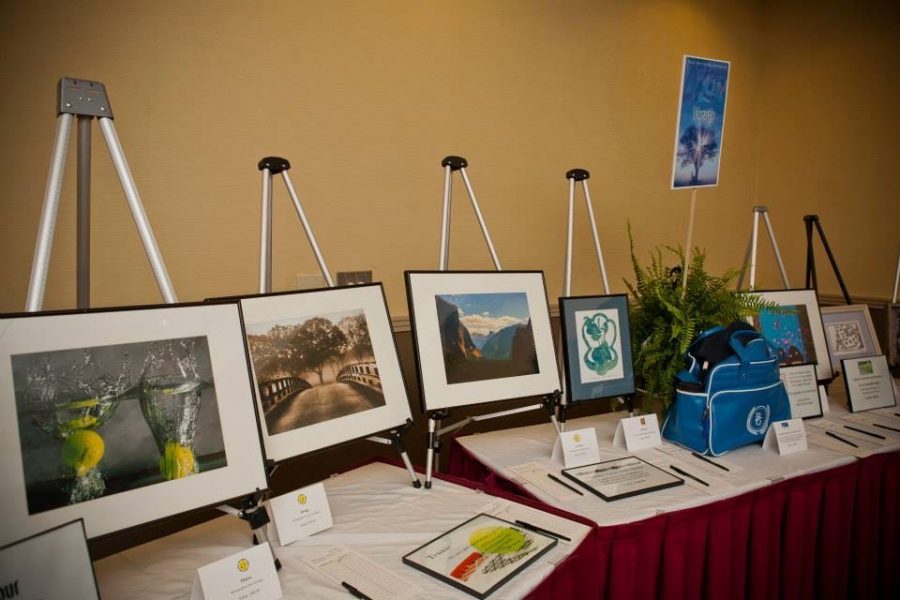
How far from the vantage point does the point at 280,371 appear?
1.34 m

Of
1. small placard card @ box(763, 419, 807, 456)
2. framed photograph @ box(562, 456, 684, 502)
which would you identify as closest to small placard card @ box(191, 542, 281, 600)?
framed photograph @ box(562, 456, 684, 502)

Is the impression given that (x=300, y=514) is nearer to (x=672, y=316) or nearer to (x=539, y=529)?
(x=539, y=529)

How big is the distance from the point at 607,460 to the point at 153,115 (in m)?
1.89

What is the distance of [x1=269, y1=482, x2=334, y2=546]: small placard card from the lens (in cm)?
124

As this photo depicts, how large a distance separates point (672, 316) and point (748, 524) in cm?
70

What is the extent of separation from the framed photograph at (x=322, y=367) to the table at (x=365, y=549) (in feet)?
0.64

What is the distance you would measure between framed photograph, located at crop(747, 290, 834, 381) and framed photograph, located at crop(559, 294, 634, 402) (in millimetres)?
630

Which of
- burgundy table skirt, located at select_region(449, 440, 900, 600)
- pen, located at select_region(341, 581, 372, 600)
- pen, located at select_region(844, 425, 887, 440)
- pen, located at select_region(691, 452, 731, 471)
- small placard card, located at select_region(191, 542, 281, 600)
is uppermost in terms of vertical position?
small placard card, located at select_region(191, 542, 281, 600)

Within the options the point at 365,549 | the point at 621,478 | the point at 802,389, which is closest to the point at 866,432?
the point at 802,389

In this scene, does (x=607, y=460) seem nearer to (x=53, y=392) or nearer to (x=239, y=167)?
(x=53, y=392)

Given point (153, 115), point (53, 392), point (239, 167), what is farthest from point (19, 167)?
point (53, 392)

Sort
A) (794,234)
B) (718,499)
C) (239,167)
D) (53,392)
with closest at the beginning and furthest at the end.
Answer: (53,392) < (718,499) < (239,167) < (794,234)

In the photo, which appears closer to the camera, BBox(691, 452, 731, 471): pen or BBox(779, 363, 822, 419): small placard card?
BBox(691, 452, 731, 471): pen

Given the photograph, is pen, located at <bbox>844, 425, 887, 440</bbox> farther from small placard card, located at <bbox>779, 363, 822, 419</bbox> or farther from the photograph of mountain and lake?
the photograph of mountain and lake
